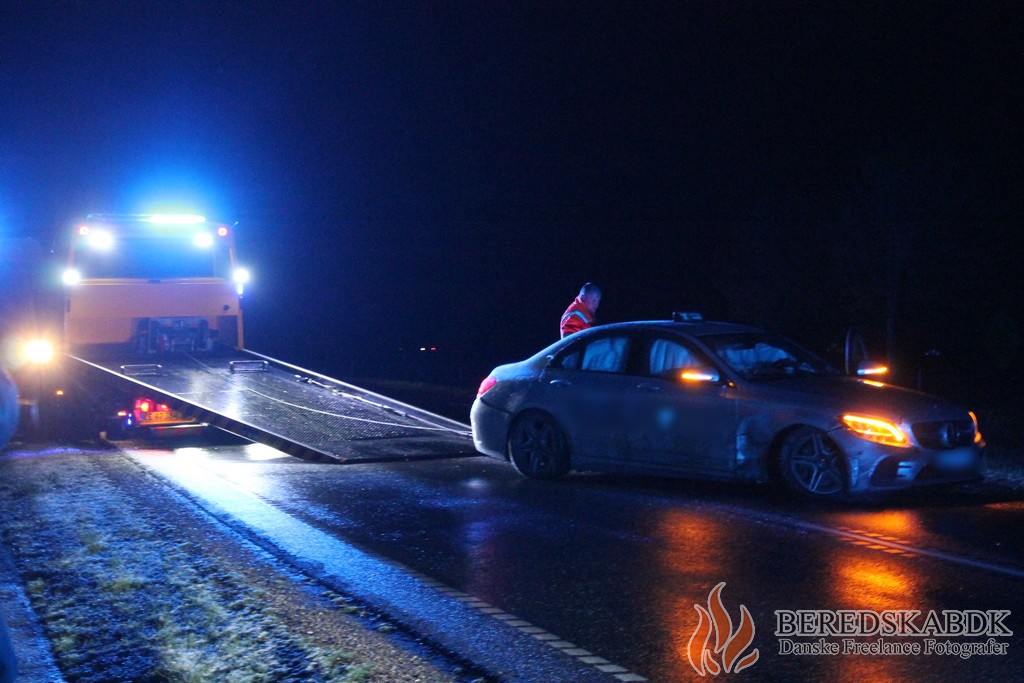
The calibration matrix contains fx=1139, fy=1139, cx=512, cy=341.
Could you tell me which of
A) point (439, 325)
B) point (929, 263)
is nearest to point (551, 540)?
point (929, 263)

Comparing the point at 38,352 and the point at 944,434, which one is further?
the point at 38,352

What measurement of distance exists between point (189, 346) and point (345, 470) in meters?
6.92

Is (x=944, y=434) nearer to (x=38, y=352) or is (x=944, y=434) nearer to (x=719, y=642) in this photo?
(x=719, y=642)

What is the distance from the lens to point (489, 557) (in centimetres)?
722

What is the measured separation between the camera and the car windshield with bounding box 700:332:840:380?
959 centimetres

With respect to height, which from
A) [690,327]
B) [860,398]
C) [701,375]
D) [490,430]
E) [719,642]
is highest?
[690,327]

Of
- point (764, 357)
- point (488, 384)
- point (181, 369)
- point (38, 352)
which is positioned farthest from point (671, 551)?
point (38, 352)

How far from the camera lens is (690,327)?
33.1ft

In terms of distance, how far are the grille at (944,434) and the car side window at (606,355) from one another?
2590mm

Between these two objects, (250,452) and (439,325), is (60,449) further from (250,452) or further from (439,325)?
(439,325)

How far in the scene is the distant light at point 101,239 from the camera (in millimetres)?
16547

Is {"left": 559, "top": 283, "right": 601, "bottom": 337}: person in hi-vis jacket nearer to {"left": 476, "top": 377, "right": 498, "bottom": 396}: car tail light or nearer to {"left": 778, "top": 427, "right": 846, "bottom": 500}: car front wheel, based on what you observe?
{"left": 476, "top": 377, "right": 498, "bottom": 396}: car tail light

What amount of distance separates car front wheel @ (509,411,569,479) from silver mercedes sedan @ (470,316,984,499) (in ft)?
0.04

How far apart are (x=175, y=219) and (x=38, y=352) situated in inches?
124
